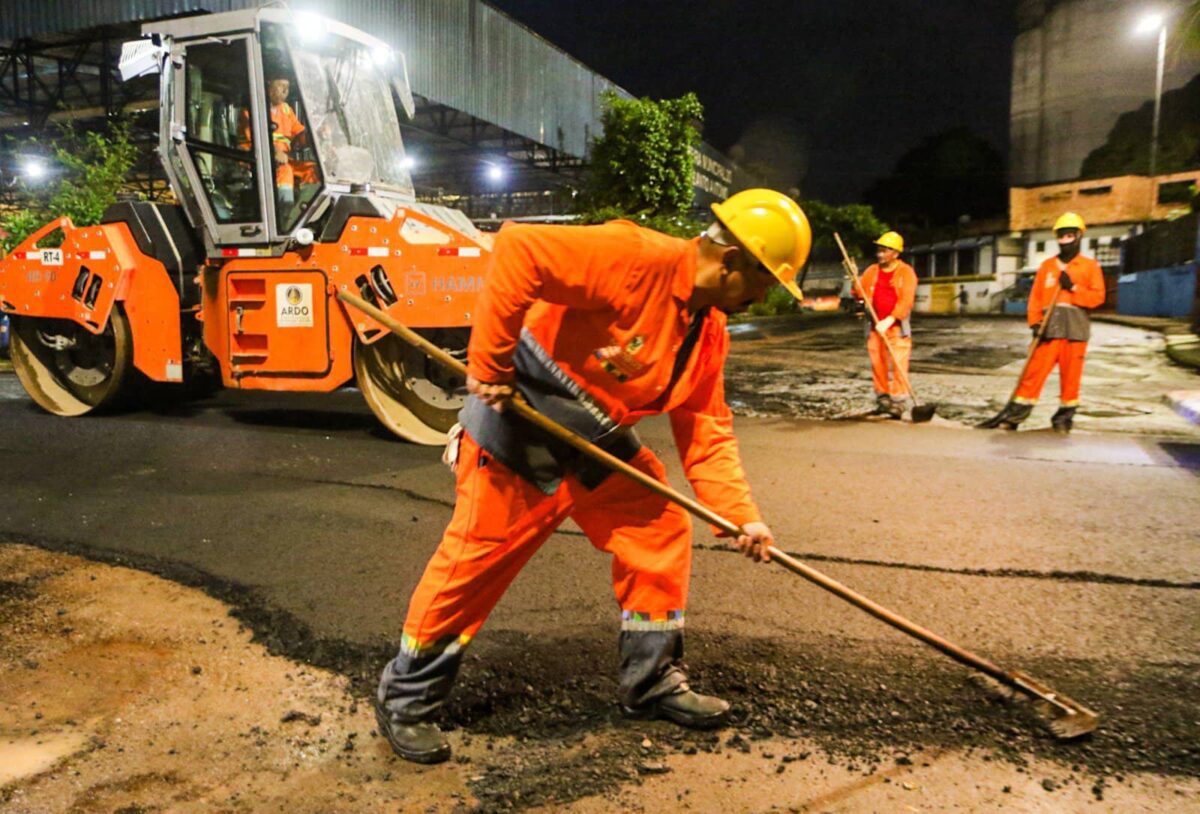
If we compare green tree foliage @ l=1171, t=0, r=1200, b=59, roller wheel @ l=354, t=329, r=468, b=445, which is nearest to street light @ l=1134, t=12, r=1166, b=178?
green tree foliage @ l=1171, t=0, r=1200, b=59

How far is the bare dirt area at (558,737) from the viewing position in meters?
2.35

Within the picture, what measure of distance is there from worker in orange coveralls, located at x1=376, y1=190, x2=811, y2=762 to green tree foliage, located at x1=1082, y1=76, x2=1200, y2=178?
46.0m

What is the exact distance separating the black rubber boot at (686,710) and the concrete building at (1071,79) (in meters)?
53.0

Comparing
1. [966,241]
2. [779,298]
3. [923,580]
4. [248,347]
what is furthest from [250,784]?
[966,241]

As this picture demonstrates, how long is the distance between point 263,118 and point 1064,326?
664cm

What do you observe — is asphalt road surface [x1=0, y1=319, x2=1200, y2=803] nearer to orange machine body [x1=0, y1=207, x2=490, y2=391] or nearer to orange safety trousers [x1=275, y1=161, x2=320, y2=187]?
orange machine body [x1=0, y1=207, x2=490, y2=391]

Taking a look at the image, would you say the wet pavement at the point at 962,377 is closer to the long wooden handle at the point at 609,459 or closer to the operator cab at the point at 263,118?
the operator cab at the point at 263,118

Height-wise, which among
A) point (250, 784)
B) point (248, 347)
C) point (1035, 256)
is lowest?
point (250, 784)

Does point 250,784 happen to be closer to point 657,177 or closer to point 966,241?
point 657,177

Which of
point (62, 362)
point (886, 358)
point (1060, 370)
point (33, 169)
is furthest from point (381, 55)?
point (33, 169)

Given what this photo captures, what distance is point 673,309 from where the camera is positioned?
2.46 m

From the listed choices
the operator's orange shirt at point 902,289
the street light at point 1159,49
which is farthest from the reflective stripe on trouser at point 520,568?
the street light at point 1159,49

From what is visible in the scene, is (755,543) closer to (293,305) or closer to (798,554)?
(798,554)

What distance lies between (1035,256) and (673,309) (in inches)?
1797
